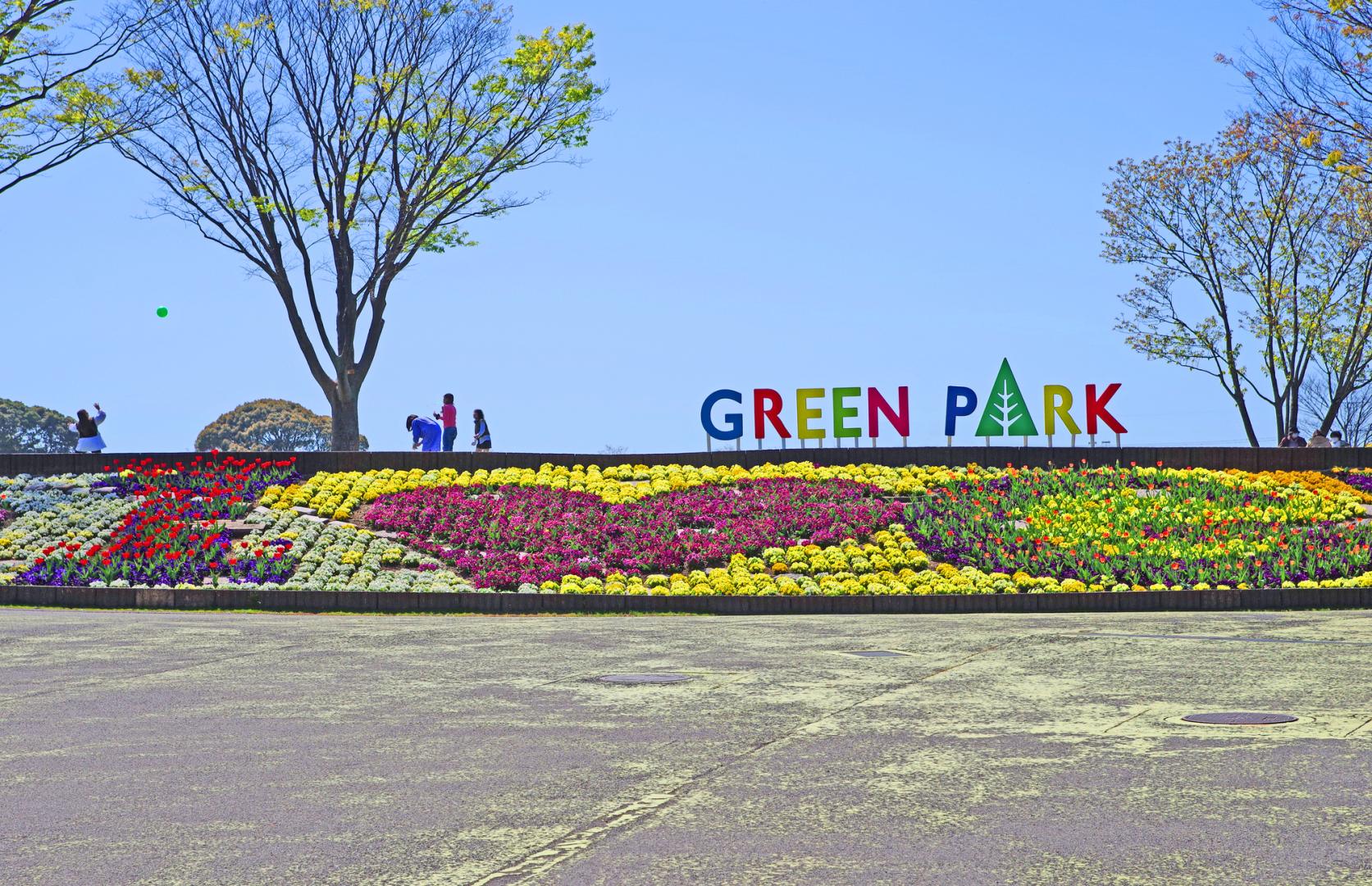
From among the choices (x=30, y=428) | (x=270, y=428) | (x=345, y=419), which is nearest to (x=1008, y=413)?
(x=345, y=419)

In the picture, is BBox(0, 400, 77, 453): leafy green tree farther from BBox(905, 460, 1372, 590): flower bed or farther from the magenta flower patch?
BBox(905, 460, 1372, 590): flower bed

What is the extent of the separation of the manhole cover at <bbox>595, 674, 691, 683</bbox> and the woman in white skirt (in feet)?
65.3

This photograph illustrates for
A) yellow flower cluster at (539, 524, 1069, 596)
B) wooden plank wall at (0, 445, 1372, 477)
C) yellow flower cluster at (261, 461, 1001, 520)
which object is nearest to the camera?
yellow flower cluster at (539, 524, 1069, 596)

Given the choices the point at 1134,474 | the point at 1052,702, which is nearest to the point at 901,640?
the point at 1052,702

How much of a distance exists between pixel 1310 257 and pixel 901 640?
25.3 meters

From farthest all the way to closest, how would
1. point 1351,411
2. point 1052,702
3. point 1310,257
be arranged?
point 1351,411 → point 1310,257 → point 1052,702

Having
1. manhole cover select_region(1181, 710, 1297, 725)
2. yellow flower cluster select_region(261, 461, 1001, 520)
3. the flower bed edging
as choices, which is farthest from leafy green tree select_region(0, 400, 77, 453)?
manhole cover select_region(1181, 710, 1297, 725)

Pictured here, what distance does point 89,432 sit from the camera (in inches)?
1009

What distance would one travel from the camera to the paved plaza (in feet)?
15.0

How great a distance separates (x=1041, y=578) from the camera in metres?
15.2

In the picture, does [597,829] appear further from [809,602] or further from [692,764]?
[809,602]

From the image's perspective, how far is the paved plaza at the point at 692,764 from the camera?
15.0 feet

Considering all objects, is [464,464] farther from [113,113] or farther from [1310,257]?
[1310,257]

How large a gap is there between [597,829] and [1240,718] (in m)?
3.80
